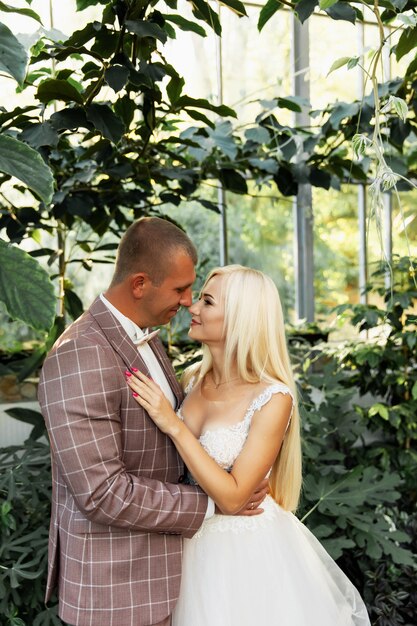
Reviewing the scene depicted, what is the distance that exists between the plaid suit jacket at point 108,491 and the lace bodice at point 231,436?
0.13 metres

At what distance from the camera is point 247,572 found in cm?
217

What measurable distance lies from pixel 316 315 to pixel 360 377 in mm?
651

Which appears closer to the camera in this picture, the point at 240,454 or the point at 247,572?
the point at 240,454

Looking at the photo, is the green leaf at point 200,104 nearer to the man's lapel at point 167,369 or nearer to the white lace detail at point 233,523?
the man's lapel at point 167,369

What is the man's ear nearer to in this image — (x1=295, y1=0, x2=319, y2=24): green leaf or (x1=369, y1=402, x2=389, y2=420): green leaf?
(x1=295, y1=0, x2=319, y2=24): green leaf

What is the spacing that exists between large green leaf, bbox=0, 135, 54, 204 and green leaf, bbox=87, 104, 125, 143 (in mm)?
901

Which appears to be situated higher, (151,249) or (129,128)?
(129,128)

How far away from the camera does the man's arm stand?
1.79 meters

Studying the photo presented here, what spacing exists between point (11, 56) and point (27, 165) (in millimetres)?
181

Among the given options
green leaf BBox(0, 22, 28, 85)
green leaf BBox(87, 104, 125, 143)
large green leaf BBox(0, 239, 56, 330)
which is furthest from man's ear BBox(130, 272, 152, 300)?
large green leaf BBox(0, 239, 56, 330)

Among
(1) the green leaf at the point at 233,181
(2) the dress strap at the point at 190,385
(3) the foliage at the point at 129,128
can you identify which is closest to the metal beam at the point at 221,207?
(3) the foliage at the point at 129,128

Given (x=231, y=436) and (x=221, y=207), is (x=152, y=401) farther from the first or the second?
(x=221, y=207)

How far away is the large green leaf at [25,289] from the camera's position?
0.90m

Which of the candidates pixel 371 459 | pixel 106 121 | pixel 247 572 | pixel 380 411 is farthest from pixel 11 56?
pixel 371 459
